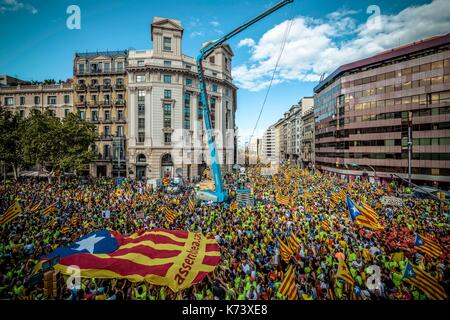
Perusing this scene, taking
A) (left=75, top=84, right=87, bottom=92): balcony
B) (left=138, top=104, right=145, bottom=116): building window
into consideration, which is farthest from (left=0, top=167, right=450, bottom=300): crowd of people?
(left=75, top=84, right=87, bottom=92): balcony

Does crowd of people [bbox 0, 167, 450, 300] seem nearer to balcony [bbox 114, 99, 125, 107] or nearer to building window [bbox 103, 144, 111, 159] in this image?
building window [bbox 103, 144, 111, 159]

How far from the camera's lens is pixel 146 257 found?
746 centimetres

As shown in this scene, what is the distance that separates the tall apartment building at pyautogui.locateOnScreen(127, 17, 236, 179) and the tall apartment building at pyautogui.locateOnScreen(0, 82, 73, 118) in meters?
16.6

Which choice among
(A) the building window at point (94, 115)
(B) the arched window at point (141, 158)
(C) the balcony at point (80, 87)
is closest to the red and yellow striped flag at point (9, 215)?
(B) the arched window at point (141, 158)

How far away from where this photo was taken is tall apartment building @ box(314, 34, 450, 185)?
31.9 meters

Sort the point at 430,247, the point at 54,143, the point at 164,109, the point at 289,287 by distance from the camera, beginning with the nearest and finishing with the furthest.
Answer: the point at 289,287, the point at 430,247, the point at 54,143, the point at 164,109

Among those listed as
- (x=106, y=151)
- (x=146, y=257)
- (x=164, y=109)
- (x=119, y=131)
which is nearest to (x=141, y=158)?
(x=119, y=131)

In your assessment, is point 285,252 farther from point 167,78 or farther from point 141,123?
point 167,78

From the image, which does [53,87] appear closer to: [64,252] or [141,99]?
[141,99]

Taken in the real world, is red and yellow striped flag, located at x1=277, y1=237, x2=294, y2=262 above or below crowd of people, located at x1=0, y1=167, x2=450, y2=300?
above

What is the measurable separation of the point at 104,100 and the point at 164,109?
13.3 metres

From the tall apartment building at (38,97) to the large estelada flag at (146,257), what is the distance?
4855 centimetres

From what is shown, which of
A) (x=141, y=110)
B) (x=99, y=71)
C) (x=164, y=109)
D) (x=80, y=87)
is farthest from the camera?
(x=99, y=71)
